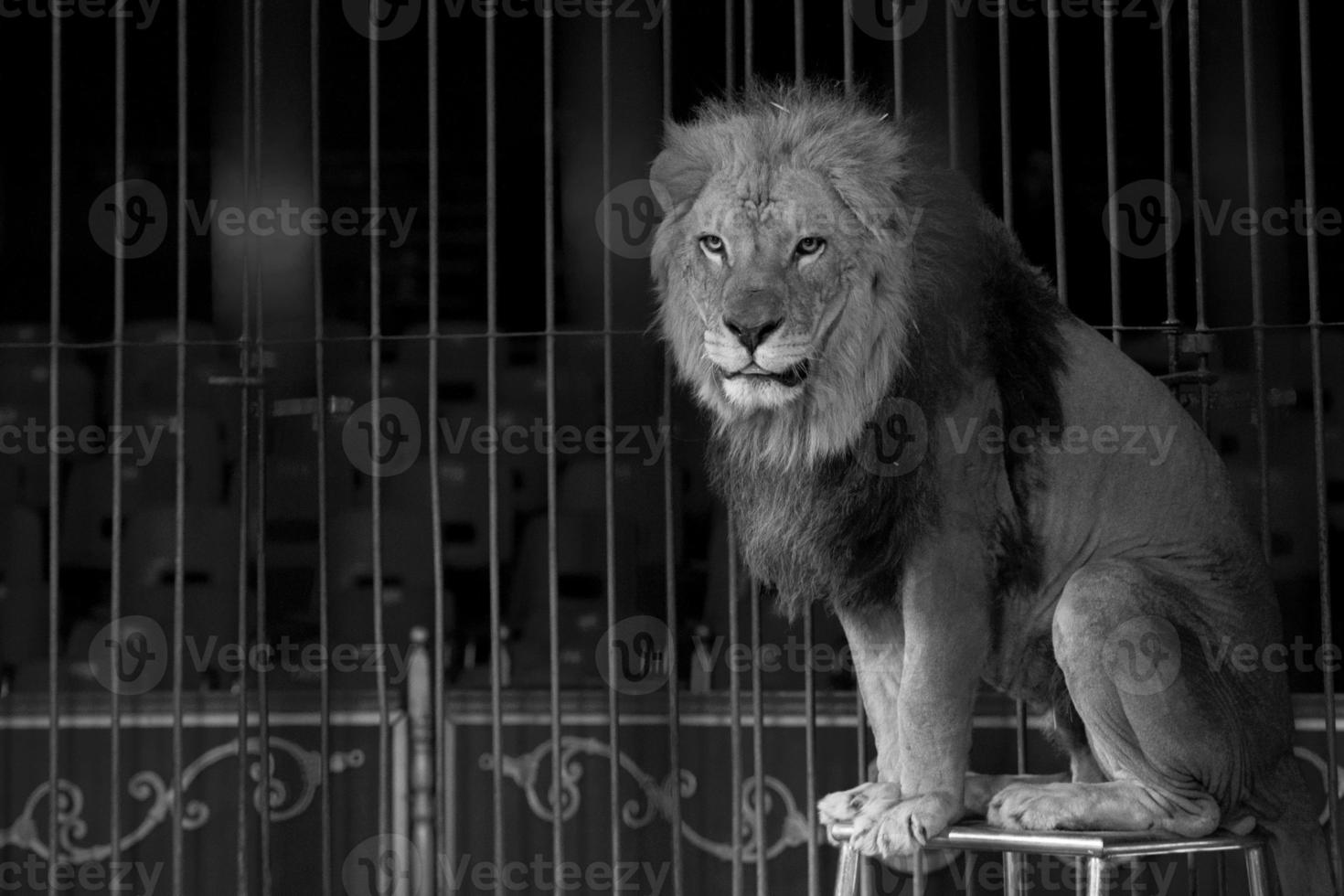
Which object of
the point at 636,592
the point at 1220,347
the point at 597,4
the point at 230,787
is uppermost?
the point at 597,4

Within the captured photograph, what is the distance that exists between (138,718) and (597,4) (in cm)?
187

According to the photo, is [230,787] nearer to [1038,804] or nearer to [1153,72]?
[1038,804]

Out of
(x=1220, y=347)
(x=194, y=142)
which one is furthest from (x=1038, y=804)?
(x=194, y=142)

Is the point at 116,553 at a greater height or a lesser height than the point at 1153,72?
lesser

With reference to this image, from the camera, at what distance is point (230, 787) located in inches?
139
